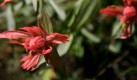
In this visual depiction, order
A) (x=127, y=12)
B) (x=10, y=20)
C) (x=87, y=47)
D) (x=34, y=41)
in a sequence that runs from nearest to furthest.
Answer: (x=34, y=41), (x=127, y=12), (x=10, y=20), (x=87, y=47)

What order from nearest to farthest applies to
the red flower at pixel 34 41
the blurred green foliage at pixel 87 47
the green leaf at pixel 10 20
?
the red flower at pixel 34 41 → the green leaf at pixel 10 20 → the blurred green foliage at pixel 87 47

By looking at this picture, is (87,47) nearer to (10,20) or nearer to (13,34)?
(10,20)

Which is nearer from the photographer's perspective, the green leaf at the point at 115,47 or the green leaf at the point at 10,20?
the green leaf at the point at 10,20

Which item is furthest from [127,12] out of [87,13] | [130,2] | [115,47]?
[115,47]

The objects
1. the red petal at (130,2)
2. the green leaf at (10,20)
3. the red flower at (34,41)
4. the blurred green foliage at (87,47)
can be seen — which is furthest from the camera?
the blurred green foliage at (87,47)

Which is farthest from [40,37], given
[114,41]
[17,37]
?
[114,41]

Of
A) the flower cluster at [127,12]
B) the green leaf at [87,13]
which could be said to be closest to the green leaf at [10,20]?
the green leaf at [87,13]

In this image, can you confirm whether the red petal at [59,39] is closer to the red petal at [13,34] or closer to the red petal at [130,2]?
the red petal at [13,34]

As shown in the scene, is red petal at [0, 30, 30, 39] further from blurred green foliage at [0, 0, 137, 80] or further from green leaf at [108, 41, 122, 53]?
green leaf at [108, 41, 122, 53]
